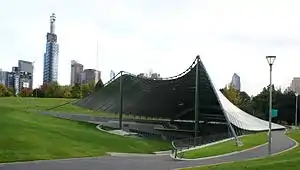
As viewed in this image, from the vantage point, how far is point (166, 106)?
236 feet

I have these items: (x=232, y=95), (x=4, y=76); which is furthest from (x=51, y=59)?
(x=232, y=95)

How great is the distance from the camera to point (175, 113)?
74.8 metres

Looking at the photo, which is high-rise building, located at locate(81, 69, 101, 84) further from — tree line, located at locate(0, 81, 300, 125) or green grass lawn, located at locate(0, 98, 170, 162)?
green grass lawn, located at locate(0, 98, 170, 162)

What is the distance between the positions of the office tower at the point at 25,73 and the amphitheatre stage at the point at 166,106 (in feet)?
318

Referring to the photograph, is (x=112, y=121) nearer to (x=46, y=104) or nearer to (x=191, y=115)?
(x=191, y=115)

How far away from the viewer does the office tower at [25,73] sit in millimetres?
170025

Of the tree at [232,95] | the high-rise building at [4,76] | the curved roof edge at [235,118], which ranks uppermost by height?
the high-rise building at [4,76]

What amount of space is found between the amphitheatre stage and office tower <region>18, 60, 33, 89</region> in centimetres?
9681

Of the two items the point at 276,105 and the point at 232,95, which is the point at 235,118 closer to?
the point at 276,105

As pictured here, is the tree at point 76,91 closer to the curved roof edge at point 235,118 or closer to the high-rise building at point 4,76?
the high-rise building at point 4,76

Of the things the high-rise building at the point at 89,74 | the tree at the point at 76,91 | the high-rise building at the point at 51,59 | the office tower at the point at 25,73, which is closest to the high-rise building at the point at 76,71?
the high-rise building at the point at 89,74

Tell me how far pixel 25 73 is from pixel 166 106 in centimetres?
11800

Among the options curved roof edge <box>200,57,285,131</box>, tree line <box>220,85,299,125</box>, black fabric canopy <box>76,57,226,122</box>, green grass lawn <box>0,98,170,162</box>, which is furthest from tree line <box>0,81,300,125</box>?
green grass lawn <box>0,98,170,162</box>

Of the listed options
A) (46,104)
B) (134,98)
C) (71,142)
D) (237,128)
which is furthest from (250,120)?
(46,104)
